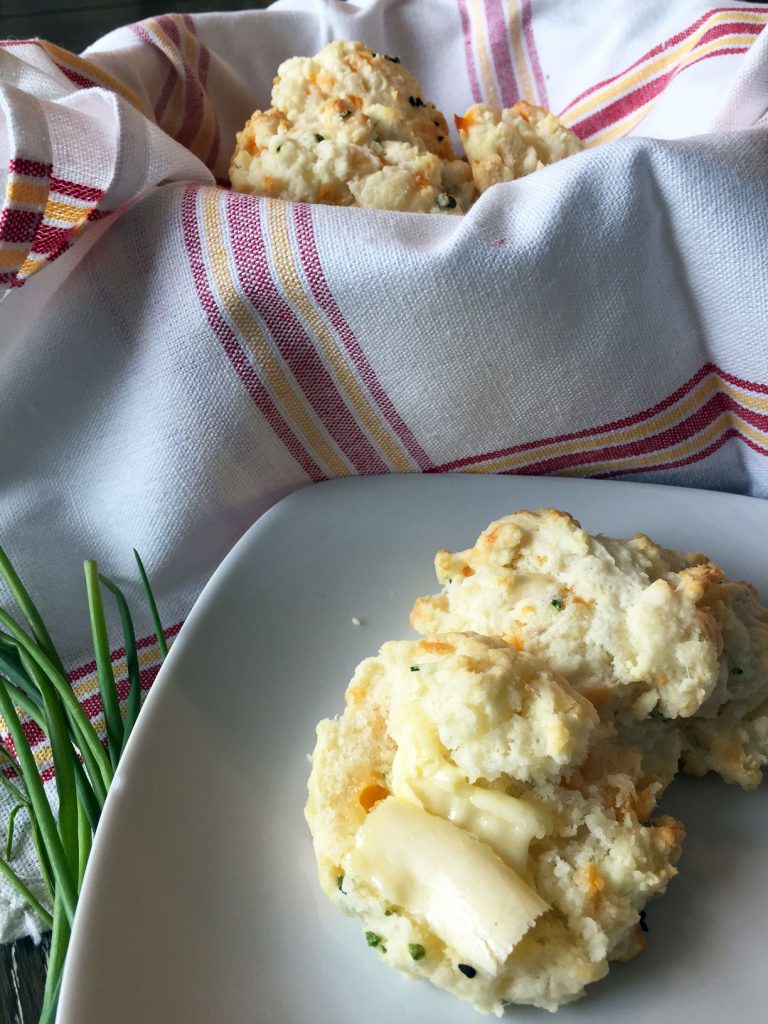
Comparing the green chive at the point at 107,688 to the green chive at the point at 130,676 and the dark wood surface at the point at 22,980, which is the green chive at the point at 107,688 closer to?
the green chive at the point at 130,676

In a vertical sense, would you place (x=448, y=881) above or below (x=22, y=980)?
above

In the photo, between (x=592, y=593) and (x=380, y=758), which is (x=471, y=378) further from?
(x=380, y=758)

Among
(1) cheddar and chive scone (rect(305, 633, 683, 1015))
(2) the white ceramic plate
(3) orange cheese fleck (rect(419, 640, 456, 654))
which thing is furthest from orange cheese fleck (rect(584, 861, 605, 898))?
(3) orange cheese fleck (rect(419, 640, 456, 654))

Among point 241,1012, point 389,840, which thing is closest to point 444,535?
point 389,840

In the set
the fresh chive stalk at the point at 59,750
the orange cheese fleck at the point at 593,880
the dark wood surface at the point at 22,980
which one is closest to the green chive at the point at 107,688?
the fresh chive stalk at the point at 59,750

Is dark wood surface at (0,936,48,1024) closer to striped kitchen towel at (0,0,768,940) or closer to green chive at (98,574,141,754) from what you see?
striped kitchen towel at (0,0,768,940)

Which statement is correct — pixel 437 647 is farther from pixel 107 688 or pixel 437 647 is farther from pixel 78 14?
pixel 78 14

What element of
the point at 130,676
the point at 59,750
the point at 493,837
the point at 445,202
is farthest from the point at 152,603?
the point at 445,202
